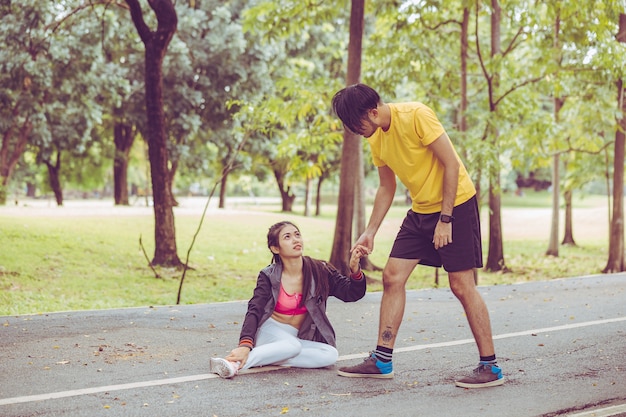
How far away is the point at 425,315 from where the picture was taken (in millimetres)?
8914

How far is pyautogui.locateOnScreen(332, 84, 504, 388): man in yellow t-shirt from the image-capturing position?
205 inches

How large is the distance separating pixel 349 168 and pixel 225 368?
28.6 feet

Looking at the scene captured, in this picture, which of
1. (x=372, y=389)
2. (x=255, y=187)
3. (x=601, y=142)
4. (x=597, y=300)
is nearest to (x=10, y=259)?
(x=597, y=300)

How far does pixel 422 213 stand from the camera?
5.46 m

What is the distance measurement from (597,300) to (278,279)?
6079 millimetres

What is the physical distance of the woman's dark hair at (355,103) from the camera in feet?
16.9

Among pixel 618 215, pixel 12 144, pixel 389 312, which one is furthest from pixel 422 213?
pixel 12 144

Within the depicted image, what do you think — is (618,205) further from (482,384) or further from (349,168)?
(482,384)

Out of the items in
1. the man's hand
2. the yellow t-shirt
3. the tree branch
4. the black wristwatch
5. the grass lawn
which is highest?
the tree branch

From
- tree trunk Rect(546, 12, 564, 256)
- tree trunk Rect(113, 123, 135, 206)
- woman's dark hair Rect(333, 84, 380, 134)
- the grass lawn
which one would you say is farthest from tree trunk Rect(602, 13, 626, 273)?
tree trunk Rect(113, 123, 135, 206)

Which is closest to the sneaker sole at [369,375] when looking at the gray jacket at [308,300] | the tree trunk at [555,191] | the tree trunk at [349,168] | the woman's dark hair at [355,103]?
the gray jacket at [308,300]

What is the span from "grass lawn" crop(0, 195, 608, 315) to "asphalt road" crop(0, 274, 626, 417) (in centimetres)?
363

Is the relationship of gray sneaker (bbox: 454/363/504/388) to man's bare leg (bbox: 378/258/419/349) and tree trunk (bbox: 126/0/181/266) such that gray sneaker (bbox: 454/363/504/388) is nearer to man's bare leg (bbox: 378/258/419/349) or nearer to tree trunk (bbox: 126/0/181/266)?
man's bare leg (bbox: 378/258/419/349)

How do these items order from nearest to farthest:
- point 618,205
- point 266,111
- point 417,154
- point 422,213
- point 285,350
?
point 417,154 → point 422,213 → point 285,350 → point 266,111 → point 618,205
